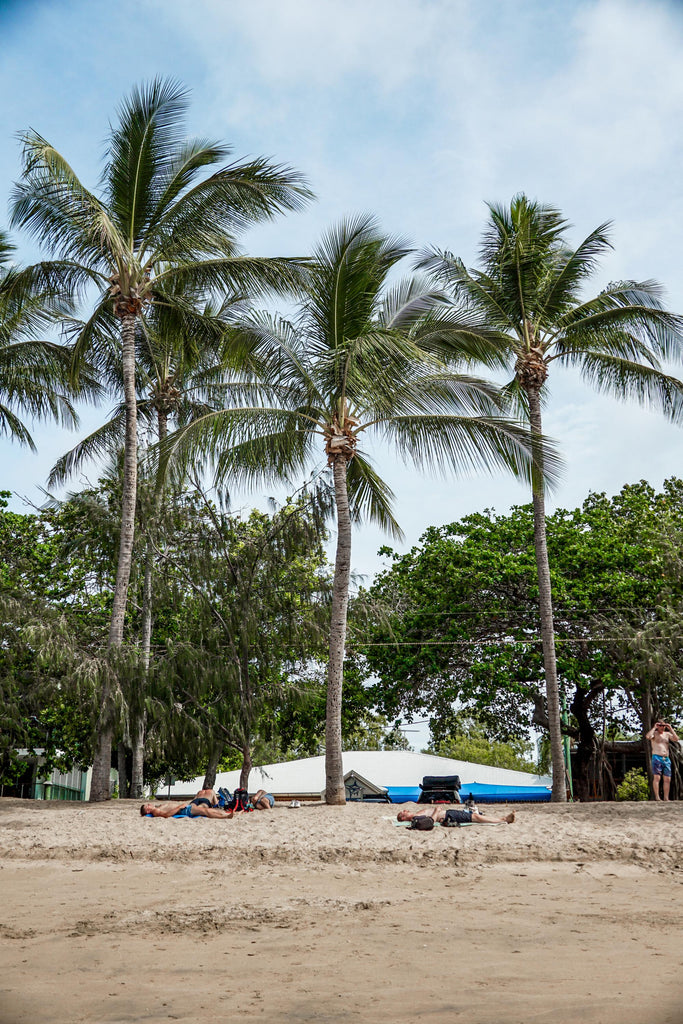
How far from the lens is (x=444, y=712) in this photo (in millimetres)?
23281

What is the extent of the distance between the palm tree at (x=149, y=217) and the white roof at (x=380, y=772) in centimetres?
1244

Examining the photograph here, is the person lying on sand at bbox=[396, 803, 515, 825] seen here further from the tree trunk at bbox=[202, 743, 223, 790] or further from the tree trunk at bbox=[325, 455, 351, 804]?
the tree trunk at bbox=[202, 743, 223, 790]

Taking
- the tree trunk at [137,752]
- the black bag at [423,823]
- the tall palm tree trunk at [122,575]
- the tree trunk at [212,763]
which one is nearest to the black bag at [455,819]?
the black bag at [423,823]

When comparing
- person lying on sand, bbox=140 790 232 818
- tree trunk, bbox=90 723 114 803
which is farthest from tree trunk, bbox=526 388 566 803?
tree trunk, bbox=90 723 114 803

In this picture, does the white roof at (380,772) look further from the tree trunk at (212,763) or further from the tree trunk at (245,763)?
the tree trunk at (212,763)

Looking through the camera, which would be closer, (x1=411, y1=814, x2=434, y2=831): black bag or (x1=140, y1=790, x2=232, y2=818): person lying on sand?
(x1=411, y1=814, x2=434, y2=831): black bag

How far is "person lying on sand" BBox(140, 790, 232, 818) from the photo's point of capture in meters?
11.9

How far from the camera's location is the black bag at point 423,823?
1066 cm

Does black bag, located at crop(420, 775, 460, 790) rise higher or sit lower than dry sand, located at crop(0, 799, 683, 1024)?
higher

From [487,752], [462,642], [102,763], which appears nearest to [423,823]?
[102,763]

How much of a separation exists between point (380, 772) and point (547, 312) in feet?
53.7

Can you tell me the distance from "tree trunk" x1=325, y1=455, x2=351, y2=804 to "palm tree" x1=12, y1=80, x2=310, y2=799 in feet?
10.8

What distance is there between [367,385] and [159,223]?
4656mm

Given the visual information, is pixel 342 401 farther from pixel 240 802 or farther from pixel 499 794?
pixel 499 794
